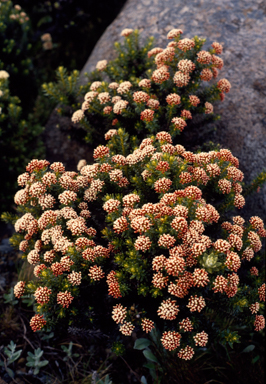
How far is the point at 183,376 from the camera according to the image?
2713 millimetres

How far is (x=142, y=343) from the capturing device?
2.74 m

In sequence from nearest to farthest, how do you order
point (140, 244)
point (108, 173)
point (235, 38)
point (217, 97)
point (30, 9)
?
1. point (140, 244)
2. point (108, 173)
3. point (217, 97)
4. point (235, 38)
5. point (30, 9)

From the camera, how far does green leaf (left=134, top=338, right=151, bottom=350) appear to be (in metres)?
2.71

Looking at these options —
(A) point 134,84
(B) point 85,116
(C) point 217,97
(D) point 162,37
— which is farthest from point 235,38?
(B) point 85,116

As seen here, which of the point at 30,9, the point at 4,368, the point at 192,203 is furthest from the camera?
the point at 30,9

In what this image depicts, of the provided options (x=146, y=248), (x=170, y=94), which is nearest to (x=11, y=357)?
(x=146, y=248)

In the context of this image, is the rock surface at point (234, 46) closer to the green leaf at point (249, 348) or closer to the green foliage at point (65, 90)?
the green foliage at point (65, 90)

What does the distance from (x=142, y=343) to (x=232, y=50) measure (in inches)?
156

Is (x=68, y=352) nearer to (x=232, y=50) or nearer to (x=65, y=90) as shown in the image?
(x=65, y=90)

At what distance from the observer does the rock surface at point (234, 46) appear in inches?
148

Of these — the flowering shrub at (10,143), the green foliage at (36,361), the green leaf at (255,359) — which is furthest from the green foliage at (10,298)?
the green leaf at (255,359)

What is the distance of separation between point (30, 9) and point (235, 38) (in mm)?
4101

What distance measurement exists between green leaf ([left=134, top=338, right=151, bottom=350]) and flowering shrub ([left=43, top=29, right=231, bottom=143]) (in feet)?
6.50

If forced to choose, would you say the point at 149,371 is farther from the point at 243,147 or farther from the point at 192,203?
the point at 243,147
